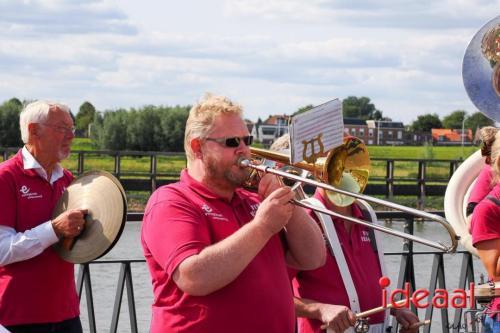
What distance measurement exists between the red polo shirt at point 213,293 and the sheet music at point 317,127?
1.12 feet

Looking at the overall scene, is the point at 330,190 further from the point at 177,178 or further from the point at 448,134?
the point at 448,134

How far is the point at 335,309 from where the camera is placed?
13.9ft

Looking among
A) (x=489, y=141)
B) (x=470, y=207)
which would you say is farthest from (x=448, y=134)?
(x=489, y=141)

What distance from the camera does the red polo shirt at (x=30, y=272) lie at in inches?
183

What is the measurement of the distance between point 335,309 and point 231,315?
0.75m

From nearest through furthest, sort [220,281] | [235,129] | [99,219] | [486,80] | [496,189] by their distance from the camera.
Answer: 1. [220,281]
2. [235,129]
3. [496,189]
4. [99,219]
5. [486,80]

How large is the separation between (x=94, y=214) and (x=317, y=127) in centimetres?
149

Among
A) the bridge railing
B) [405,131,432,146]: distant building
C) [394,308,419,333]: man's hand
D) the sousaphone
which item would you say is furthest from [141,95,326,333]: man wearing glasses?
[405,131,432,146]: distant building

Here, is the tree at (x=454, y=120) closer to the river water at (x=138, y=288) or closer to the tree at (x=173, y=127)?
the tree at (x=173, y=127)

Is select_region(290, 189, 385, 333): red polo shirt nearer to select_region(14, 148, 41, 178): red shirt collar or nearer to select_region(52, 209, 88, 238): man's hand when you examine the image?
select_region(52, 209, 88, 238): man's hand

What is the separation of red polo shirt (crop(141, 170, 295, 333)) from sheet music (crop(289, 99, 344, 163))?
0.34 metres

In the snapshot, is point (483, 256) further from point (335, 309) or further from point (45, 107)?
point (45, 107)

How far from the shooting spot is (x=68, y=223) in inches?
185

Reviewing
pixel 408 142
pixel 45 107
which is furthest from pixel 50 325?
pixel 408 142
